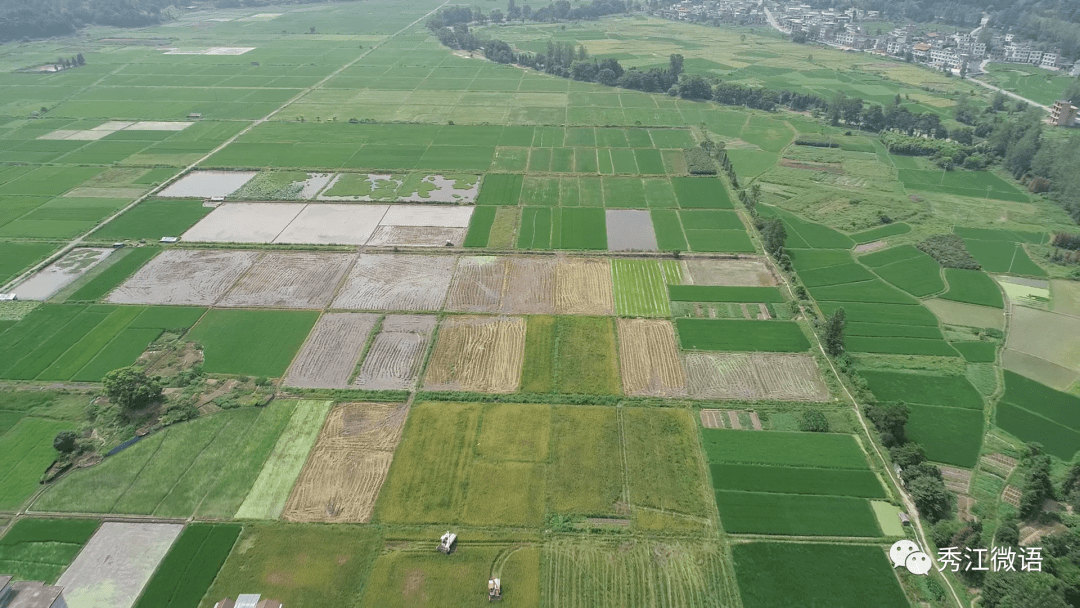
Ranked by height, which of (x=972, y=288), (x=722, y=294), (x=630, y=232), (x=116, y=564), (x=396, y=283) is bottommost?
(x=116, y=564)

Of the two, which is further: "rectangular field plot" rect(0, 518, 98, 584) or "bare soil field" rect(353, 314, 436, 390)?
"bare soil field" rect(353, 314, 436, 390)

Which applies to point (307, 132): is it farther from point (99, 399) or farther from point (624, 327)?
point (624, 327)

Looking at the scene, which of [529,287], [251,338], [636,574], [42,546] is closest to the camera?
[636,574]

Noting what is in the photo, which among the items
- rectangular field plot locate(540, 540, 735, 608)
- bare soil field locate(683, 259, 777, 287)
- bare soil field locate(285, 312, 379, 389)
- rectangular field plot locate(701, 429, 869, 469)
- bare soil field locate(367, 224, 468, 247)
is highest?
bare soil field locate(367, 224, 468, 247)

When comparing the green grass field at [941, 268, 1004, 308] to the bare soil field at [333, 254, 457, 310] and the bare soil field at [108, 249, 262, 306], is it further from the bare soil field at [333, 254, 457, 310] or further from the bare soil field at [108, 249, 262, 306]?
the bare soil field at [108, 249, 262, 306]

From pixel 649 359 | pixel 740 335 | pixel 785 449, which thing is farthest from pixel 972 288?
pixel 649 359

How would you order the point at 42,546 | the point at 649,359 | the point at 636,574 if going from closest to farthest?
the point at 636,574 < the point at 42,546 < the point at 649,359

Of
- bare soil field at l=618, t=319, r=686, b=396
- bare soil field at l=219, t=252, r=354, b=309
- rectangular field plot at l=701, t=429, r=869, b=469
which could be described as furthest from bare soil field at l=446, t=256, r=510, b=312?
rectangular field plot at l=701, t=429, r=869, b=469

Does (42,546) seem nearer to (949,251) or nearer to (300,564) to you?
(300,564)
